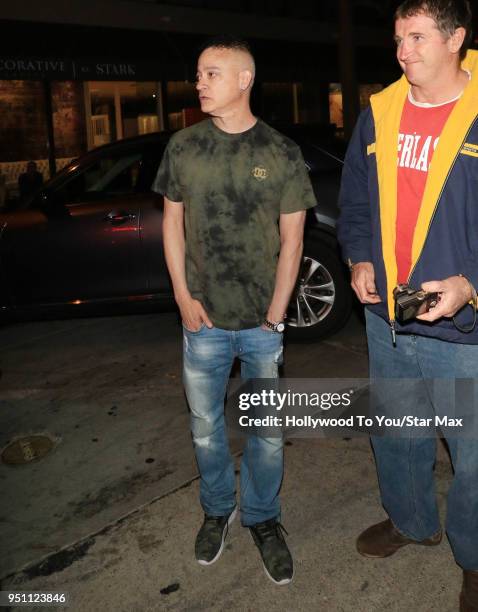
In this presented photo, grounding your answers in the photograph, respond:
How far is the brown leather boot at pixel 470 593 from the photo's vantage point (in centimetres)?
260

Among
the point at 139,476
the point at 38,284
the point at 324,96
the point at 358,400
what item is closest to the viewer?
the point at 139,476

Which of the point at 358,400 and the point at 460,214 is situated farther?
the point at 358,400

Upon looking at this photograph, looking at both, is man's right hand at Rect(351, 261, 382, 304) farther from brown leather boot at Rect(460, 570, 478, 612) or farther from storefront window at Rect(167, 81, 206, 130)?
storefront window at Rect(167, 81, 206, 130)

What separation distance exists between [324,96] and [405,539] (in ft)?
53.8

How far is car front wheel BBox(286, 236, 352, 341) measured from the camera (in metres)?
5.69

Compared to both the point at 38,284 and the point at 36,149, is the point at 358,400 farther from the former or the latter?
the point at 36,149

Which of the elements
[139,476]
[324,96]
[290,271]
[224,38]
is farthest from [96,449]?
[324,96]

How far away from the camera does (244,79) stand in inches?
106

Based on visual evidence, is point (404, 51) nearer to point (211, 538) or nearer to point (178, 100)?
point (211, 538)

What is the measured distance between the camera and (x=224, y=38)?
2.70m

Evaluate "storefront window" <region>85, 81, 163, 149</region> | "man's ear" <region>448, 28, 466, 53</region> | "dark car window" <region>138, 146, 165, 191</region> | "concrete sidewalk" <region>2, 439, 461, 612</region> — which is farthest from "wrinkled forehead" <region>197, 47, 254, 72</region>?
"storefront window" <region>85, 81, 163, 149</region>

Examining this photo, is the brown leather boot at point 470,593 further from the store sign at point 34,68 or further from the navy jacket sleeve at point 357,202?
the store sign at point 34,68

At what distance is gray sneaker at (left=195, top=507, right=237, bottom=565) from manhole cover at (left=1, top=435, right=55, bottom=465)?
1.44m

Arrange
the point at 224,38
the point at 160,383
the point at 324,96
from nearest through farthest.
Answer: the point at 224,38
the point at 160,383
the point at 324,96
